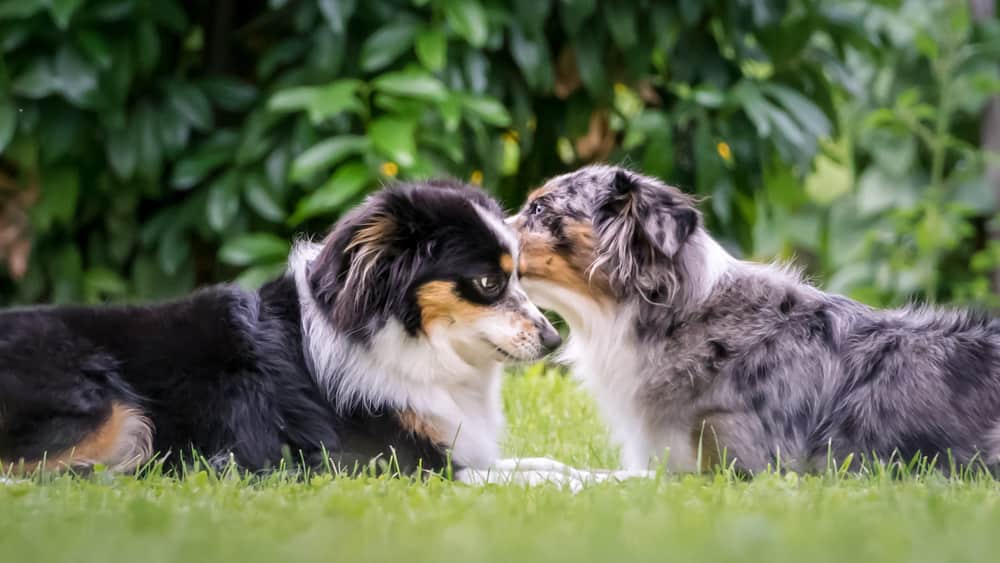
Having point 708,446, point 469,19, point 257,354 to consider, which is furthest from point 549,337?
point 469,19

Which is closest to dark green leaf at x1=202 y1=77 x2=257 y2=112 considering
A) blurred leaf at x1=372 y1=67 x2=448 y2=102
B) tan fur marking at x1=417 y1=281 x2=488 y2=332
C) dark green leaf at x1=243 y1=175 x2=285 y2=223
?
dark green leaf at x1=243 y1=175 x2=285 y2=223

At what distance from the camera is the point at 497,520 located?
10.0 feet

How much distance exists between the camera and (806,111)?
6.27 m

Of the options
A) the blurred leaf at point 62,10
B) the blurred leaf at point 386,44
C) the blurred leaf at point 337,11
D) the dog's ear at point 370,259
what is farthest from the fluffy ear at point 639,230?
the blurred leaf at point 62,10

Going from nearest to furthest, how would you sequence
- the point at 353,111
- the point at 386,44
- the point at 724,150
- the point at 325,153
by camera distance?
the point at 325,153
the point at 386,44
the point at 353,111
the point at 724,150

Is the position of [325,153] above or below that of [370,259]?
above

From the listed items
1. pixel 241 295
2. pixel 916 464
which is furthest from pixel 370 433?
pixel 916 464

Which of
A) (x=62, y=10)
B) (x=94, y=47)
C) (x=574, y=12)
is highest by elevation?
(x=574, y=12)

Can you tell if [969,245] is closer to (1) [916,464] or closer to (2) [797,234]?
(2) [797,234]

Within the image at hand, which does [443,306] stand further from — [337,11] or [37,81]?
[37,81]

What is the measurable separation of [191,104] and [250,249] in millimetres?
800

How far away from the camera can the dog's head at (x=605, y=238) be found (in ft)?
14.0

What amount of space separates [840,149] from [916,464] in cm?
490

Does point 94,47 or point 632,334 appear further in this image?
point 94,47
